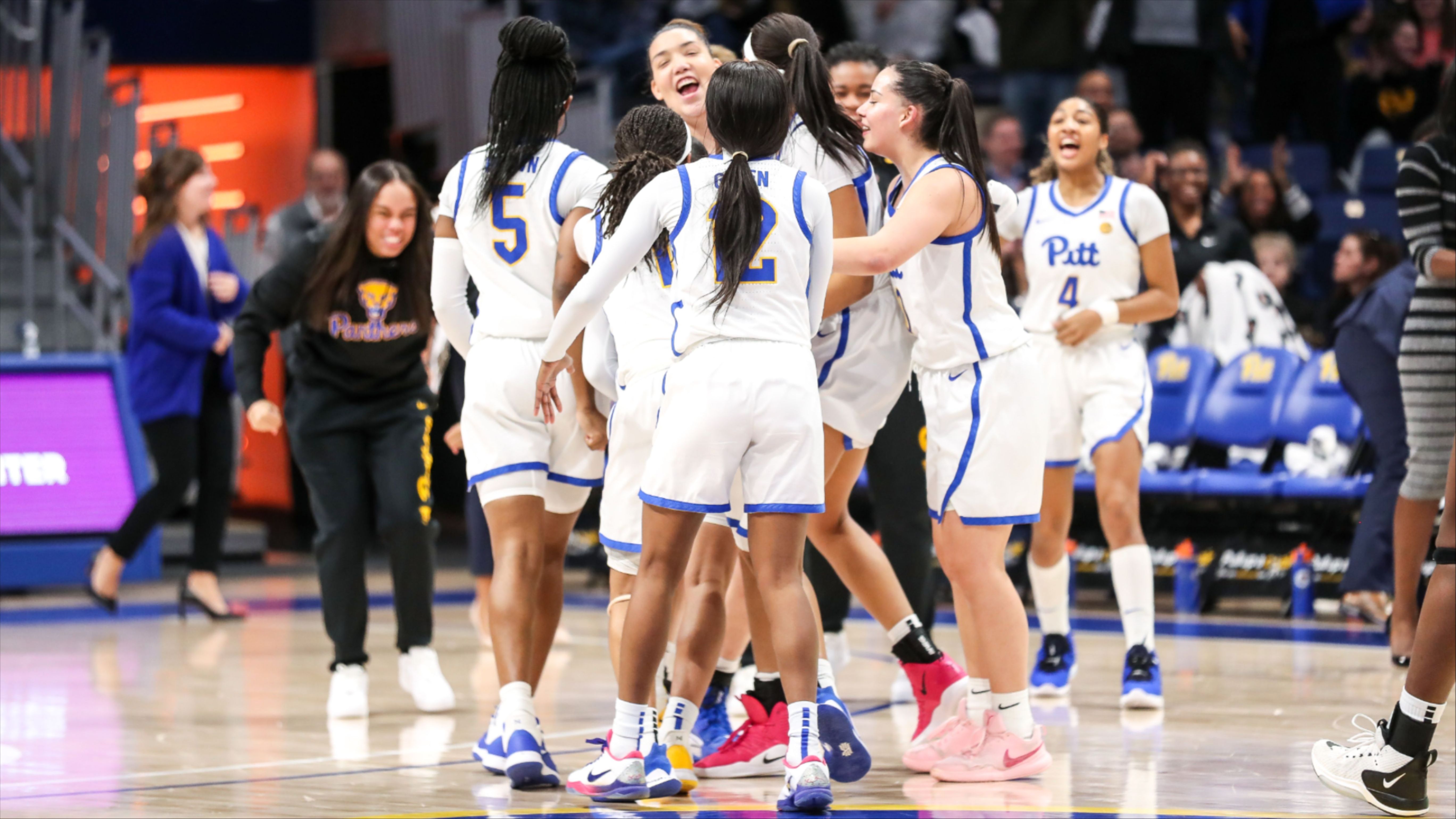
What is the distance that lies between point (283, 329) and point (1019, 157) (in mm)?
5913

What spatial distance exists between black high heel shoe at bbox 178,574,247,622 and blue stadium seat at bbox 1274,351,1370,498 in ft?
16.4

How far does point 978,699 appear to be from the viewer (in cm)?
485

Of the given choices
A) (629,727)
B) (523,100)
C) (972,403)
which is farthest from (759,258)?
(629,727)

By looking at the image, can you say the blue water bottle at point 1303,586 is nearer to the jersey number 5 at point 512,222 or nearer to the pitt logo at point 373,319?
the pitt logo at point 373,319

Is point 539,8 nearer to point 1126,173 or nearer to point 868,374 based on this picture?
point 1126,173

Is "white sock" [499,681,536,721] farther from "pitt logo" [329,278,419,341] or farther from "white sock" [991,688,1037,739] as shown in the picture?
"pitt logo" [329,278,419,341]

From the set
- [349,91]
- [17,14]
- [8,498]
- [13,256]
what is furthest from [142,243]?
[349,91]

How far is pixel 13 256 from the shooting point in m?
11.8

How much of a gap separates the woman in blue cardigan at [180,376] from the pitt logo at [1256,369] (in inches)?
195

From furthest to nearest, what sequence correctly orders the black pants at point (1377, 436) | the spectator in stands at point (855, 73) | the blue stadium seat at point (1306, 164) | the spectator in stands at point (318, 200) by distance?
the blue stadium seat at point (1306, 164)
the spectator in stands at point (318, 200)
the black pants at point (1377, 436)
the spectator in stands at point (855, 73)

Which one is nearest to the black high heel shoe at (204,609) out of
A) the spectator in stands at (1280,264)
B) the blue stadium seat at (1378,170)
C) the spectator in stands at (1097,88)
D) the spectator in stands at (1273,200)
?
the spectator in stands at (1097,88)

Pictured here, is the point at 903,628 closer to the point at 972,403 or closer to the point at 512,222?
the point at 972,403

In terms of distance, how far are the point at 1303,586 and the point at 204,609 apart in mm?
5163

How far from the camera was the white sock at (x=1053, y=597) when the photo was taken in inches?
248
